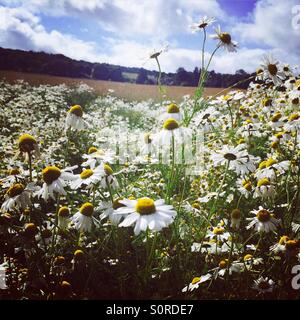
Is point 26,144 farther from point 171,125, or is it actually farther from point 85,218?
point 171,125

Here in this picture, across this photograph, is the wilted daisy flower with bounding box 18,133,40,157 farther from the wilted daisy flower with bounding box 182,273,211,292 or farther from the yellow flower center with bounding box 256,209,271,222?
the yellow flower center with bounding box 256,209,271,222

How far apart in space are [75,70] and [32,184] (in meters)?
10.3

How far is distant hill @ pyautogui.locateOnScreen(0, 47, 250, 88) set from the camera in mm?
7960

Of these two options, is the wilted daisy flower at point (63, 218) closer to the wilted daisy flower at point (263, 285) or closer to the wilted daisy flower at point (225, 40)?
the wilted daisy flower at point (263, 285)

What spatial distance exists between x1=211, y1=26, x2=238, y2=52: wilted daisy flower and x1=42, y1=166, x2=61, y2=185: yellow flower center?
4.34ft

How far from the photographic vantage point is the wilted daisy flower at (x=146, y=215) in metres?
1.18

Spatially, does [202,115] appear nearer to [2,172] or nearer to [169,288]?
[169,288]

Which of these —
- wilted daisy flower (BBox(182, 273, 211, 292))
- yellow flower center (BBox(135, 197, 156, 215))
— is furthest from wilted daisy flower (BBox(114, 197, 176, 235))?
wilted daisy flower (BBox(182, 273, 211, 292))

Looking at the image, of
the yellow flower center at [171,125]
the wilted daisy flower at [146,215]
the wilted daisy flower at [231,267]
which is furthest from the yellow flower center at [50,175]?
the wilted daisy flower at [231,267]

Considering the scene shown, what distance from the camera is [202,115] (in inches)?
98.2

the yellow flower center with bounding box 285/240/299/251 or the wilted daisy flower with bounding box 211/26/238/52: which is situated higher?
the wilted daisy flower with bounding box 211/26/238/52

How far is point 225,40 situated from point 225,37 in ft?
0.06

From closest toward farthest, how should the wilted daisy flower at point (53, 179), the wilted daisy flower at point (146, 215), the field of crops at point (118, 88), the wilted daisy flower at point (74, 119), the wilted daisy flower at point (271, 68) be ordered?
the wilted daisy flower at point (146, 215)
the wilted daisy flower at point (53, 179)
the wilted daisy flower at point (74, 119)
the wilted daisy flower at point (271, 68)
the field of crops at point (118, 88)

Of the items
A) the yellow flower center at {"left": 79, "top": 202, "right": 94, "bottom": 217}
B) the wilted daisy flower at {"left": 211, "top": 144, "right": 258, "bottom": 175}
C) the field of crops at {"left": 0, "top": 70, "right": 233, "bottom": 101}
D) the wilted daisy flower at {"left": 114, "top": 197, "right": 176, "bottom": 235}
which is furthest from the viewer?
the field of crops at {"left": 0, "top": 70, "right": 233, "bottom": 101}
